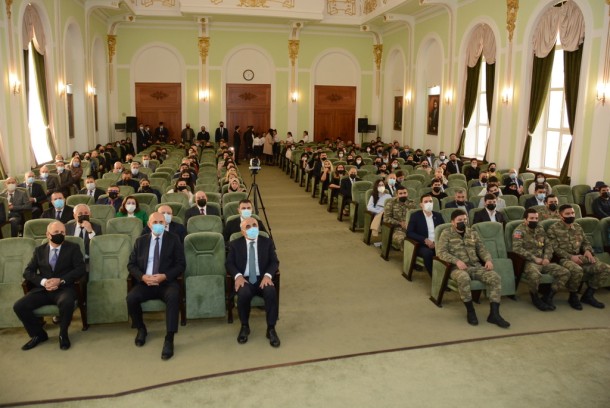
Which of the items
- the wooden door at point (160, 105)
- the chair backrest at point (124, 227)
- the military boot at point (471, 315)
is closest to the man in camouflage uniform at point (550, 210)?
the military boot at point (471, 315)

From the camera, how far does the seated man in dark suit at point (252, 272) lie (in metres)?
5.81

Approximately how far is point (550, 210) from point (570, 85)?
16.2ft

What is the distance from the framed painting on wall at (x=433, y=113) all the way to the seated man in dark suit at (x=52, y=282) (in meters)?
14.6

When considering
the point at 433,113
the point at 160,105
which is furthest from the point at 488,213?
the point at 160,105

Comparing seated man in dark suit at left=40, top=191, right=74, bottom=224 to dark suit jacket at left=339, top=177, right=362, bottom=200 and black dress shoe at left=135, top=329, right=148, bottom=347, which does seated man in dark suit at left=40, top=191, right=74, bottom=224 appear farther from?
dark suit jacket at left=339, top=177, right=362, bottom=200

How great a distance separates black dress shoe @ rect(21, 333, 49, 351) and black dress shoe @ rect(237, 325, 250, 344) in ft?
6.50

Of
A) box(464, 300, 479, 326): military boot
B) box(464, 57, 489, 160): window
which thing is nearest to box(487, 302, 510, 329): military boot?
box(464, 300, 479, 326): military boot

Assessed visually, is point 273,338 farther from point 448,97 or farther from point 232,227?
point 448,97

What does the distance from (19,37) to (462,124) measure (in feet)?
38.9

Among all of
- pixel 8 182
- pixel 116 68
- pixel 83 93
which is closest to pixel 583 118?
pixel 8 182

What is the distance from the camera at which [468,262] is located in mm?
6777

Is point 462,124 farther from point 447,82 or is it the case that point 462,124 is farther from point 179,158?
point 179,158

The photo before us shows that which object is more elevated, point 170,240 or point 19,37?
point 19,37

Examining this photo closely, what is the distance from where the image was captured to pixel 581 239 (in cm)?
725
